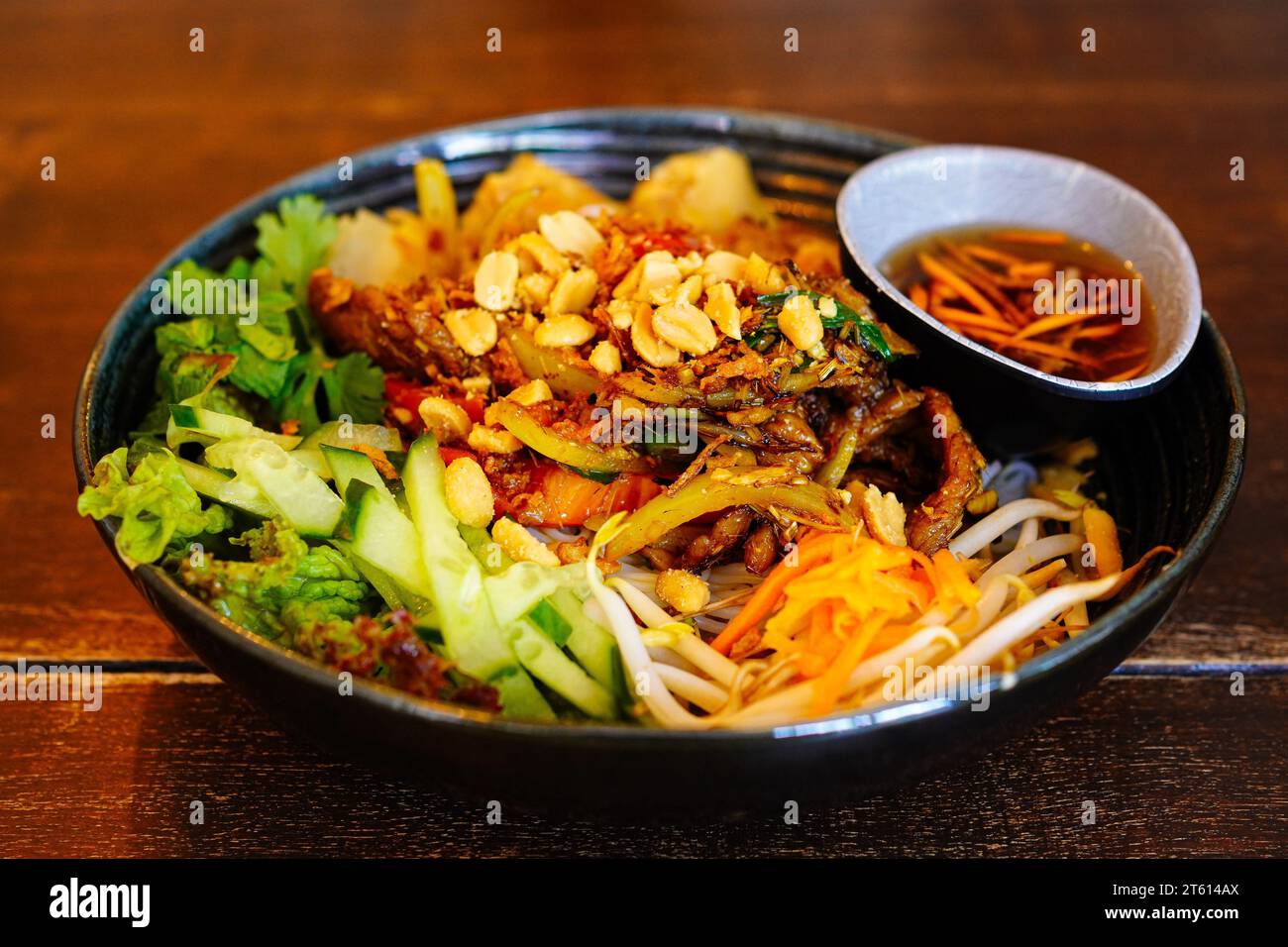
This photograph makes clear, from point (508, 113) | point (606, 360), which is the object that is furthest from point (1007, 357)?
point (508, 113)

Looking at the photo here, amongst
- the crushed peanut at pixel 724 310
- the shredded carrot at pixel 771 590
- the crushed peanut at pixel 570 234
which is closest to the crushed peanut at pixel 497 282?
the crushed peanut at pixel 570 234

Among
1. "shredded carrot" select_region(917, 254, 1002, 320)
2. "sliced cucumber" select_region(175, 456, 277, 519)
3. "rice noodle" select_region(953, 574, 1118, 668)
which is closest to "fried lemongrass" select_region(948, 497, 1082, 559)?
"rice noodle" select_region(953, 574, 1118, 668)

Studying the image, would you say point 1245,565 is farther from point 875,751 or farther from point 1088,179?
point 875,751

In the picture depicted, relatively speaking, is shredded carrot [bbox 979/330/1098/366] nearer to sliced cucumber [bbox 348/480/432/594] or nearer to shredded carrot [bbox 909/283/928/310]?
shredded carrot [bbox 909/283/928/310]

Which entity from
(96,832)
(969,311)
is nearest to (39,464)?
(96,832)

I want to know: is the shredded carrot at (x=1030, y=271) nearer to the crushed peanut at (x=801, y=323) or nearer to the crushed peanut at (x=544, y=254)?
the crushed peanut at (x=801, y=323)

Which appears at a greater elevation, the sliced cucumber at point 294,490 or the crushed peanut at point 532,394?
the crushed peanut at point 532,394
